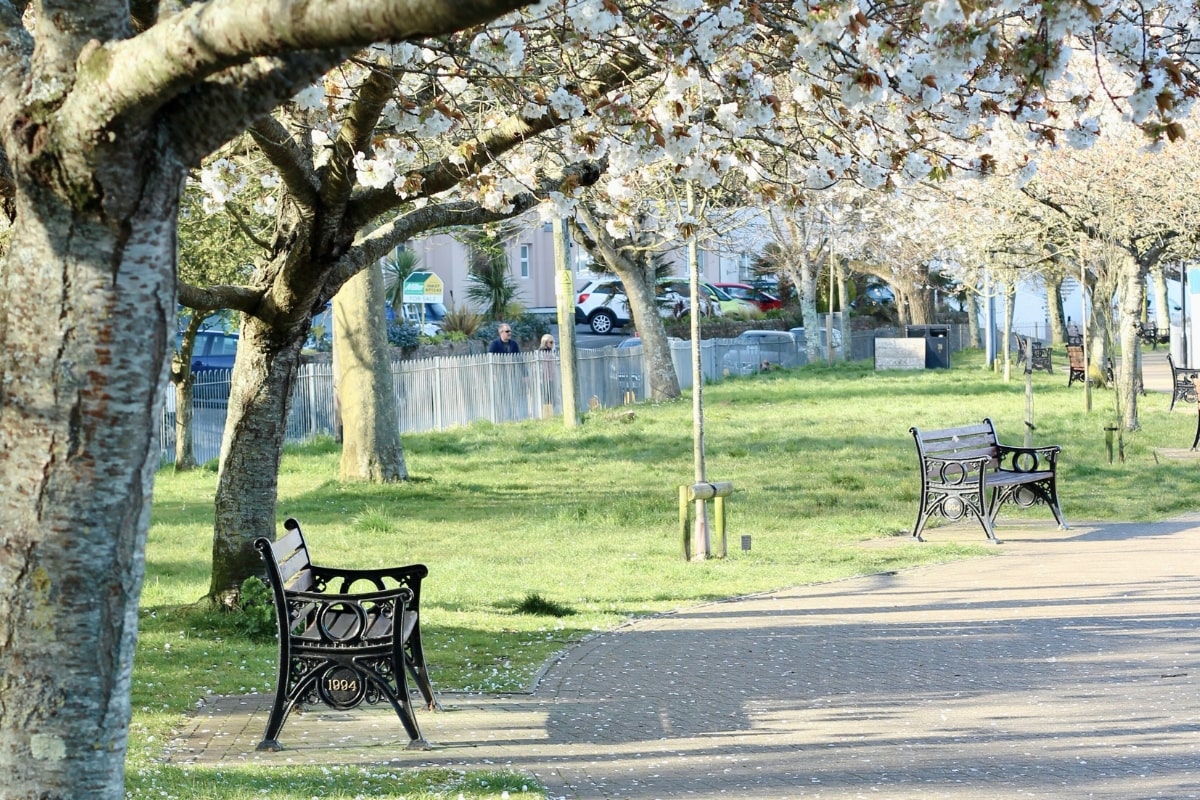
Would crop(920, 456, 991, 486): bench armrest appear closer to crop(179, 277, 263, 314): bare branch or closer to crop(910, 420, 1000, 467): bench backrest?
crop(910, 420, 1000, 467): bench backrest

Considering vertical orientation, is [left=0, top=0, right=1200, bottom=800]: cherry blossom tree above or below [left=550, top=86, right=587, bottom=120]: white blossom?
below

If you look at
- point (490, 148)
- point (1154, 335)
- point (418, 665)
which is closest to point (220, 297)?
point (490, 148)

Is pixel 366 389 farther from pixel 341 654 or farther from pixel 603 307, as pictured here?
pixel 603 307

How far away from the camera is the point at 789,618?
979 cm

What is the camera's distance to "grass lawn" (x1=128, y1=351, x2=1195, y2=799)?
26.2ft

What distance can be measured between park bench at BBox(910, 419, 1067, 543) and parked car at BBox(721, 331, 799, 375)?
25911mm

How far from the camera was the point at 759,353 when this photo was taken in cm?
4272

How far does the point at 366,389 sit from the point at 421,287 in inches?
837

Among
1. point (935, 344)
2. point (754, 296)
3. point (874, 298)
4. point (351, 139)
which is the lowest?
point (935, 344)

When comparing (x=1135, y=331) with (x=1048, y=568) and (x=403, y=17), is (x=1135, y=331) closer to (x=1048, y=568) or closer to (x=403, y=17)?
(x=1048, y=568)

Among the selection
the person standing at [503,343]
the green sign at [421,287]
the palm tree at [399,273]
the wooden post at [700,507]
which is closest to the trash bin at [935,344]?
the green sign at [421,287]

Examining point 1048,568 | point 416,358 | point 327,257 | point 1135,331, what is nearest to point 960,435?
point 1048,568

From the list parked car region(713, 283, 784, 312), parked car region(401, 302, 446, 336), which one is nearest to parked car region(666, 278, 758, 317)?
parked car region(713, 283, 784, 312)

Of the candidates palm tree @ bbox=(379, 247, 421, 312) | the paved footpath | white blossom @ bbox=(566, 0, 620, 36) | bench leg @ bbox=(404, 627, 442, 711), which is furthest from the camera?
palm tree @ bbox=(379, 247, 421, 312)
